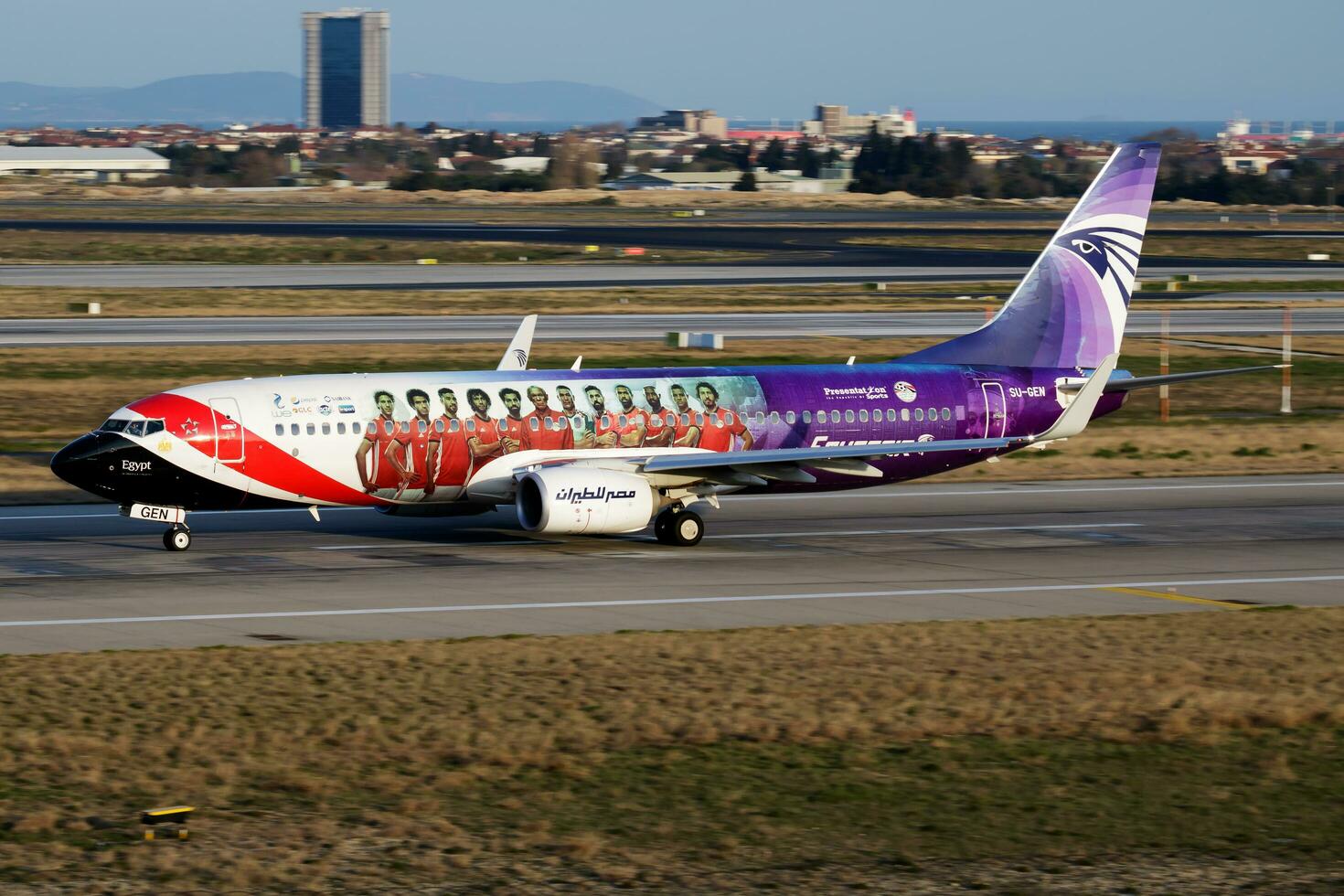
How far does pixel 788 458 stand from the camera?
3625 centimetres

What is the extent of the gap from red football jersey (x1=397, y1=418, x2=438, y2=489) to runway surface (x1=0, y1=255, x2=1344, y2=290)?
222 ft

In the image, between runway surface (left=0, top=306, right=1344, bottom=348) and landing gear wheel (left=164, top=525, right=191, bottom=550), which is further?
runway surface (left=0, top=306, right=1344, bottom=348)

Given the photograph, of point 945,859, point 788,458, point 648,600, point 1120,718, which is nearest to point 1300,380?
point 788,458

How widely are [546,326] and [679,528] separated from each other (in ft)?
149

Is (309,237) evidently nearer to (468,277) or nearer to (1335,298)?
(468,277)

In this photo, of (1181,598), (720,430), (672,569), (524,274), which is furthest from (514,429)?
(524,274)

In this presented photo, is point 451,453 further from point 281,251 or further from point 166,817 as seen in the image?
point 281,251

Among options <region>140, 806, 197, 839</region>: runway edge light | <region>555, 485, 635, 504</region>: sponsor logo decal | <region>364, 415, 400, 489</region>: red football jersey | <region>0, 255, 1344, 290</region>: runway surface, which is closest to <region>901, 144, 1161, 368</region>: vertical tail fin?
<region>555, 485, 635, 504</region>: sponsor logo decal

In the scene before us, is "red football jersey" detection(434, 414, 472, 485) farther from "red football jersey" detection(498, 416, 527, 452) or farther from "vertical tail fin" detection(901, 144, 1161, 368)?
"vertical tail fin" detection(901, 144, 1161, 368)

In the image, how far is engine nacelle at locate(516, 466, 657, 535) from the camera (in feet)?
114

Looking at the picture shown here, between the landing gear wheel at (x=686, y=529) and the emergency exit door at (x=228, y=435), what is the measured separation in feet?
29.5

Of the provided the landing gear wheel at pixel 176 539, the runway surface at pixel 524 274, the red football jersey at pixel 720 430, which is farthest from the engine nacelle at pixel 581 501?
the runway surface at pixel 524 274

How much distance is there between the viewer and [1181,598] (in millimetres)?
31625

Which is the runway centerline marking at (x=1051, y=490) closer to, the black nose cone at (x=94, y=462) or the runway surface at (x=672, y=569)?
the runway surface at (x=672, y=569)
